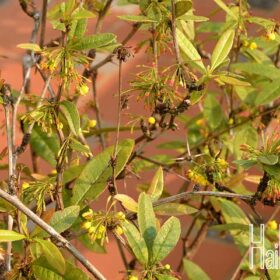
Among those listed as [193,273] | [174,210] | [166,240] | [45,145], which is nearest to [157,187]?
[174,210]

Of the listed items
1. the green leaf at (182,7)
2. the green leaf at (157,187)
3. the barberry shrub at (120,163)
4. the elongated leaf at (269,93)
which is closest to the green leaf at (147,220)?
the barberry shrub at (120,163)

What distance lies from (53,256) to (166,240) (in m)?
0.13

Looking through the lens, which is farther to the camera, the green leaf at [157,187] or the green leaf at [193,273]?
the green leaf at [193,273]

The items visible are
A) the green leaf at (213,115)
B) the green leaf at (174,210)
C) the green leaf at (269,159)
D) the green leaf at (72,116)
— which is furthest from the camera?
the green leaf at (213,115)

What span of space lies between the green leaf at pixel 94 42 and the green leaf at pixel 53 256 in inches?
8.7

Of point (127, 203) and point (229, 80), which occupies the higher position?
point (229, 80)

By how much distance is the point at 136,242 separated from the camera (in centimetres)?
74

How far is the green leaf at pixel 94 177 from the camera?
88 cm

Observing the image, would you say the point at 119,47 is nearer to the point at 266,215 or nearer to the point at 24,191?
the point at 24,191

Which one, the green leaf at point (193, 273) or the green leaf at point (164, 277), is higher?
the green leaf at point (164, 277)

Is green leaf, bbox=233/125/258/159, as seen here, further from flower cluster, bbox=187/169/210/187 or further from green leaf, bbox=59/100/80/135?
green leaf, bbox=59/100/80/135

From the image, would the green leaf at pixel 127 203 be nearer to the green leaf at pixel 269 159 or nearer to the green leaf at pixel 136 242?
the green leaf at pixel 136 242

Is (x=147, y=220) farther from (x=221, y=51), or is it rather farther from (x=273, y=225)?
(x=273, y=225)

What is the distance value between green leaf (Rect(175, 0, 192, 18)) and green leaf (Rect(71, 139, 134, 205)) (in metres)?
0.18
